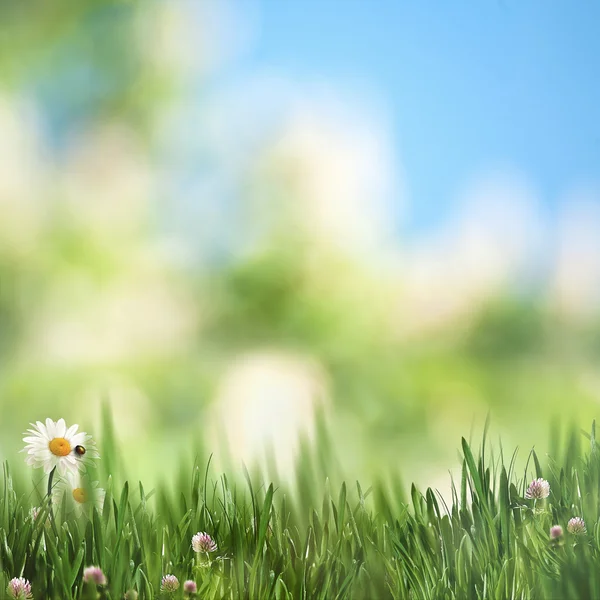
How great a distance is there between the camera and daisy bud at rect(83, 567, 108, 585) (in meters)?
1.24

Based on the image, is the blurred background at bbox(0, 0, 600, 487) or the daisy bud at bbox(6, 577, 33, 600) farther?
the blurred background at bbox(0, 0, 600, 487)

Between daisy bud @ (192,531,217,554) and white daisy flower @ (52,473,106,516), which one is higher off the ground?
white daisy flower @ (52,473,106,516)

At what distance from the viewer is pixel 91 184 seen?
4.60 feet

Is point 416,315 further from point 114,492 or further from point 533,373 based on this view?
point 114,492

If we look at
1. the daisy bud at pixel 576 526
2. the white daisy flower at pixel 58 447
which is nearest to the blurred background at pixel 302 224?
the white daisy flower at pixel 58 447

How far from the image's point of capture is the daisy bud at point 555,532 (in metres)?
1.28

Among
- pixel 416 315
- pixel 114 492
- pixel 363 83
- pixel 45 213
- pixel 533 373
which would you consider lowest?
pixel 114 492

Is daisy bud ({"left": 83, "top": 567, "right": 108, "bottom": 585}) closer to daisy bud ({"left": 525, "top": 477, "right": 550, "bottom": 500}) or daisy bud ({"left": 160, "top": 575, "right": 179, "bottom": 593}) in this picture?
daisy bud ({"left": 160, "top": 575, "right": 179, "bottom": 593})

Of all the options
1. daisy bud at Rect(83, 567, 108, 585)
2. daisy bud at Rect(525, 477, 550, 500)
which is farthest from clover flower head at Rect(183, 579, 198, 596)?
daisy bud at Rect(525, 477, 550, 500)

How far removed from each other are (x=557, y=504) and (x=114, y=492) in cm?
77

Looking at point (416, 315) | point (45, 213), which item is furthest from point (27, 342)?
point (416, 315)

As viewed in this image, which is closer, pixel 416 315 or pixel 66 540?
pixel 66 540

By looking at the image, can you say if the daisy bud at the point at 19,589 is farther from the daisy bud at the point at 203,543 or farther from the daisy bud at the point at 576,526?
the daisy bud at the point at 576,526

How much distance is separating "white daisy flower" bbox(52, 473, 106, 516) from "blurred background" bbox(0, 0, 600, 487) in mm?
91
